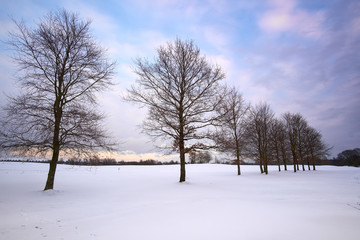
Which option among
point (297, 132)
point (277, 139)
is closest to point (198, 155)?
point (277, 139)

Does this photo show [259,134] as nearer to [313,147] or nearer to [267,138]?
[267,138]

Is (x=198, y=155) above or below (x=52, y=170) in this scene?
above

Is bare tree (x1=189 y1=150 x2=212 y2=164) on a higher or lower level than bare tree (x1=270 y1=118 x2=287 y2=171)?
lower

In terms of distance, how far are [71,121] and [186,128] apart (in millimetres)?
8280

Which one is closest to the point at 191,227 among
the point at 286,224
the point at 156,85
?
the point at 286,224

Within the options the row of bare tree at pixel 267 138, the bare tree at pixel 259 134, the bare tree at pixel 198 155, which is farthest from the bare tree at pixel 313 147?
the bare tree at pixel 198 155

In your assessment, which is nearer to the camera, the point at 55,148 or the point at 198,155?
the point at 55,148

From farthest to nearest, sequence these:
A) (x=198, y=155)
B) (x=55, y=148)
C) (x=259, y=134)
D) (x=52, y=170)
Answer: (x=259, y=134), (x=198, y=155), (x=55, y=148), (x=52, y=170)

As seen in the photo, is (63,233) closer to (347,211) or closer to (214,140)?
(347,211)

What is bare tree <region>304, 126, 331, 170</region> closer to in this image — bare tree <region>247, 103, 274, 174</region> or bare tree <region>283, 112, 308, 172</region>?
bare tree <region>283, 112, 308, 172</region>

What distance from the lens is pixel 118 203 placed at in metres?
8.32

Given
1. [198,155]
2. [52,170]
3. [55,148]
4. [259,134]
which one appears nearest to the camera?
[52,170]

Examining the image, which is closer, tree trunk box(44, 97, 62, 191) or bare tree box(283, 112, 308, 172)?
tree trunk box(44, 97, 62, 191)

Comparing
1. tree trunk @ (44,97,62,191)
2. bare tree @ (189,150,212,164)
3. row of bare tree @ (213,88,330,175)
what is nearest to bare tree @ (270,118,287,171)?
row of bare tree @ (213,88,330,175)
